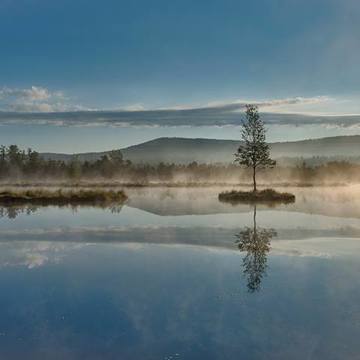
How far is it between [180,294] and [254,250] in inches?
320

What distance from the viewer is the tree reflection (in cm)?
1734

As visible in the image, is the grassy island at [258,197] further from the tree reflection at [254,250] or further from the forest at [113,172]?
the forest at [113,172]

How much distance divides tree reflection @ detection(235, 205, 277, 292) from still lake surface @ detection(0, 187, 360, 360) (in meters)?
0.05

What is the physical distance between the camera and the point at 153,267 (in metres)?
19.5

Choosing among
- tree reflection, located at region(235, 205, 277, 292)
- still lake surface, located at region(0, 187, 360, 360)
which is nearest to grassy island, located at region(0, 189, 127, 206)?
still lake surface, located at region(0, 187, 360, 360)

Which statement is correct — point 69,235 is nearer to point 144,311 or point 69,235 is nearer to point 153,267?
point 153,267

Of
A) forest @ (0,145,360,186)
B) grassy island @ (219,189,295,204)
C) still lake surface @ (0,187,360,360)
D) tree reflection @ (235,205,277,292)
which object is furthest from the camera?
forest @ (0,145,360,186)

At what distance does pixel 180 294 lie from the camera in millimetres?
15383

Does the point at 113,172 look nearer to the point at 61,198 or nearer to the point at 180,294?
the point at 61,198

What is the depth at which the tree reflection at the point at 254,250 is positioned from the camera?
56.9 feet

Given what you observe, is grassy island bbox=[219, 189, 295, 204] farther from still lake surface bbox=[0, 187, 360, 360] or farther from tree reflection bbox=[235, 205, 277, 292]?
still lake surface bbox=[0, 187, 360, 360]

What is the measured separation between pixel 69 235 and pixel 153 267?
33.3ft

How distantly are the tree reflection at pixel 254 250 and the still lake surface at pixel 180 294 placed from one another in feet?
0.17

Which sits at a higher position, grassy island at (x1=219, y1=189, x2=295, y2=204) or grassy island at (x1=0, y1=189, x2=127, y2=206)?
grassy island at (x1=0, y1=189, x2=127, y2=206)
